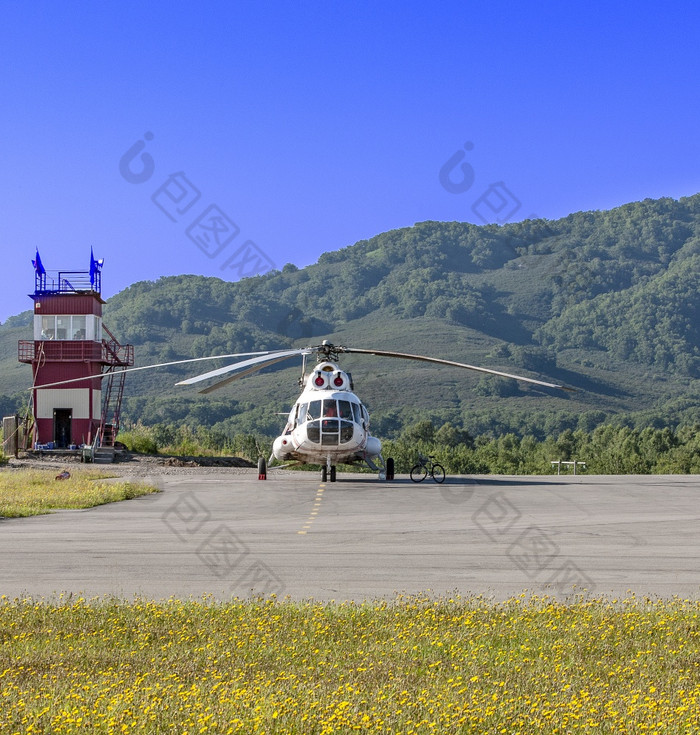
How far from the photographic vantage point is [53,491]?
25156mm

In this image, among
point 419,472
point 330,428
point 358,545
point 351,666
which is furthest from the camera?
point 419,472

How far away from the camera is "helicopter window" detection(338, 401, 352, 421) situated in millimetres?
27828

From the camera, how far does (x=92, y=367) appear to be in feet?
154

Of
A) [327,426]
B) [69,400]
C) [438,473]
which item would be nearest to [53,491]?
[327,426]

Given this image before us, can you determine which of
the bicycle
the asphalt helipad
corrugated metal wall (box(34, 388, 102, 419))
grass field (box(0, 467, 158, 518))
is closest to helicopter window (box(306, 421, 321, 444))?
the asphalt helipad

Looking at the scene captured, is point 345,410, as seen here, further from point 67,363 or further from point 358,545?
point 67,363

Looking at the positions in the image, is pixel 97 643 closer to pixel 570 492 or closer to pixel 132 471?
pixel 570 492

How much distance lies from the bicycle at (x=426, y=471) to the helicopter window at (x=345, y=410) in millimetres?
4587

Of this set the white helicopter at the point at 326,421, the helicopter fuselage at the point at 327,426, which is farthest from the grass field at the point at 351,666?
the helicopter fuselage at the point at 327,426

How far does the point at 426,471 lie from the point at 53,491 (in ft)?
39.6

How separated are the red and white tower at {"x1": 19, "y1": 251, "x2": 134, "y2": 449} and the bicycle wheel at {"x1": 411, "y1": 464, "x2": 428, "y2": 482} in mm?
19429

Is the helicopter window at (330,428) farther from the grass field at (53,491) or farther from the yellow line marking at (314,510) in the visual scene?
the grass field at (53,491)

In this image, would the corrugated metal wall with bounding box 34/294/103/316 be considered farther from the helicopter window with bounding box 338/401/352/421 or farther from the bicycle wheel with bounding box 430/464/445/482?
the helicopter window with bounding box 338/401/352/421

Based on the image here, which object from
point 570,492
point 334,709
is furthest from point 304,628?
point 570,492
